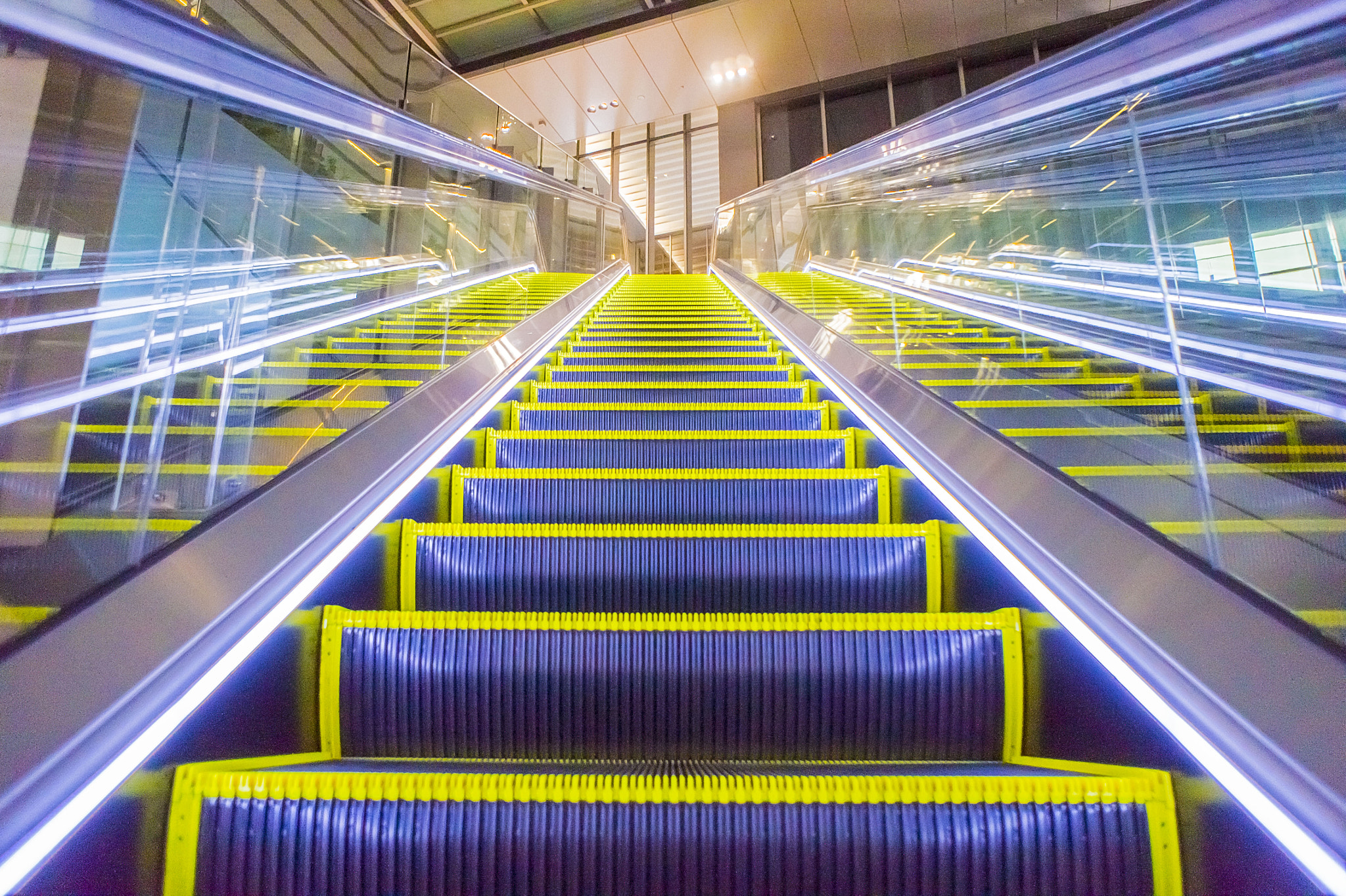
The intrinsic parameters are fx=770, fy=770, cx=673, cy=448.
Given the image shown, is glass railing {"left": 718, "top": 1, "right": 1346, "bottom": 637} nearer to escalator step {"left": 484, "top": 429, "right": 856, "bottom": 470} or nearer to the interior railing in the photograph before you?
the interior railing

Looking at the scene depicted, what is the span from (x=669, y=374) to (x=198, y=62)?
240 centimetres

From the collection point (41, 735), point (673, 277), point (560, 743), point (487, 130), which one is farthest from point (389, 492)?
point (673, 277)

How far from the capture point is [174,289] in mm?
1523

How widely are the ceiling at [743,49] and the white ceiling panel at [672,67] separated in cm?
2

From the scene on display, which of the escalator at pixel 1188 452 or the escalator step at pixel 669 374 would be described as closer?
the escalator at pixel 1188 452

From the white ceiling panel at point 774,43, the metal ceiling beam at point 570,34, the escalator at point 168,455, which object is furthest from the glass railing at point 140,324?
the white ceiling panel at point 774,43

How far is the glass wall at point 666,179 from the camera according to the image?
1609 cm

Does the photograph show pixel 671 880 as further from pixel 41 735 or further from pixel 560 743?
pixel 41 735

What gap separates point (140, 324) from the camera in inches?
57.6

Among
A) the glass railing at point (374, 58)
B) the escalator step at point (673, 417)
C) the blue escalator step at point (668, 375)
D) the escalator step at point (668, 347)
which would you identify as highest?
the glass railing at point (374, 58)

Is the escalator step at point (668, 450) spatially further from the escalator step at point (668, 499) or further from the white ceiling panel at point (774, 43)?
the white ceiling panel at point (774, 43)

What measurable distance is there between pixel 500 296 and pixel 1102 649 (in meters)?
4.10

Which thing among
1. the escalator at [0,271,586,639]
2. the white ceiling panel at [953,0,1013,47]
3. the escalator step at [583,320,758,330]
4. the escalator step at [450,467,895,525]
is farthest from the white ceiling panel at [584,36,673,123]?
the escalator step at [450,467,895,525]

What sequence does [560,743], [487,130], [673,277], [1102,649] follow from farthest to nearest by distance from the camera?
[673,277] < [487,130] < [560,743] < [1102,649]
